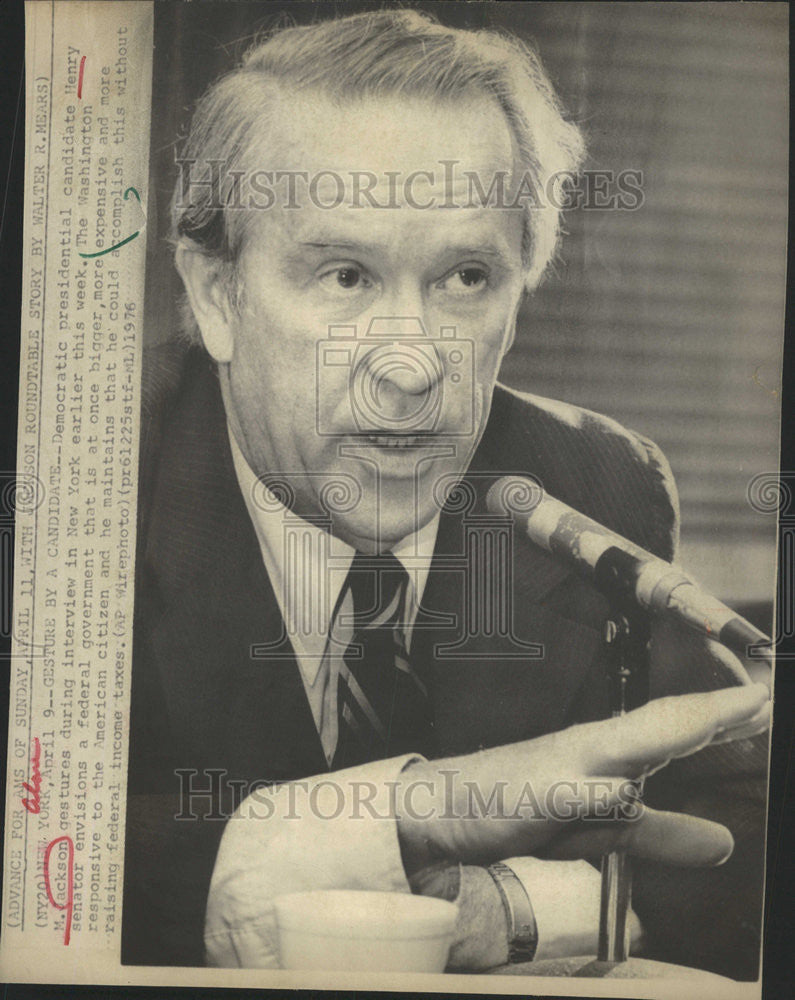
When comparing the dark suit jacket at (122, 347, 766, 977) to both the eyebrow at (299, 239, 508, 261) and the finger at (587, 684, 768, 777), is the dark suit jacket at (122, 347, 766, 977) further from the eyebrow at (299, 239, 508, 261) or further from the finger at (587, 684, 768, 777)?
the eyebrow at (299, 239, 508, 261)

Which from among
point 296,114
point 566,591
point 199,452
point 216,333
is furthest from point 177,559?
point 296,114

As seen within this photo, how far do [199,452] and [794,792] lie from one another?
4.83ft

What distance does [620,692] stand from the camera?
1.94 metres

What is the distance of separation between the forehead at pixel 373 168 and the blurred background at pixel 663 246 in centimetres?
20

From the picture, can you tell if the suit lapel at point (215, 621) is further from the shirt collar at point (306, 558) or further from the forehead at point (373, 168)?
the forehead at point (373, 168)

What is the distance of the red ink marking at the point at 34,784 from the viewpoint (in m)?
1.96

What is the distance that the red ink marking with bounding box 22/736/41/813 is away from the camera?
1.96 m

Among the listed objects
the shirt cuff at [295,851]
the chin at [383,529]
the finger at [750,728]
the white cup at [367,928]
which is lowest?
the white cup at [367,928]

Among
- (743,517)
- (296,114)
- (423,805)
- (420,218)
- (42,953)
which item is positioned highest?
(296,114)

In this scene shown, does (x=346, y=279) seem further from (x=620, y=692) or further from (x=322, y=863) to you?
(x=322, y=863)

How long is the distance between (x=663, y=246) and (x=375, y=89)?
70cm

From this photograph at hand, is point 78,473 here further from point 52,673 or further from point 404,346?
point 404,346

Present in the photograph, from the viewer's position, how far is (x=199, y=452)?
198 cm

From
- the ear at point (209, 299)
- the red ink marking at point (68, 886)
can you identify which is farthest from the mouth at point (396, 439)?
the red ink marking at point (68, 886)
